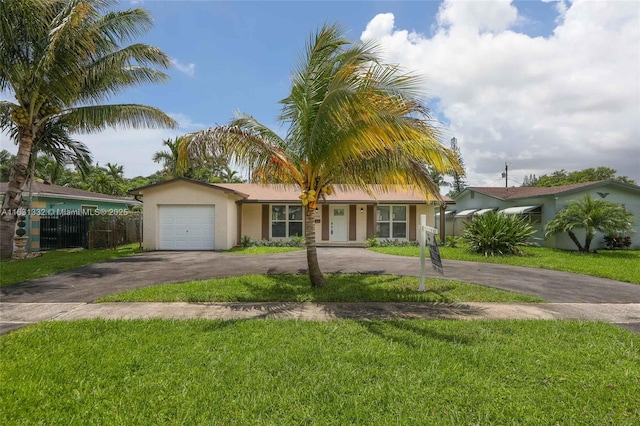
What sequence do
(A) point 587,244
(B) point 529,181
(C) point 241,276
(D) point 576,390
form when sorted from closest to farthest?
(D) point 576,390 → (C) point 241,276 → (A) point 587,244 → (B) point 529,181

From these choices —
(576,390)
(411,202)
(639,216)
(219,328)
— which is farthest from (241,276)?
(639,216)

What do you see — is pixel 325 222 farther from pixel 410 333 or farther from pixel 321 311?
pixel 410 333

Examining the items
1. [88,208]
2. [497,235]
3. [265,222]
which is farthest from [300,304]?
[88,208]

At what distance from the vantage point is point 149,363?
3877 millimetres

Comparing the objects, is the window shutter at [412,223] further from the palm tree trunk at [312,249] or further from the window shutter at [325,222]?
the palm tree trunk at [312,249]

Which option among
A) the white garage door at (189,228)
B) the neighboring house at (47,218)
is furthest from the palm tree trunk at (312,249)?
the neighboring house at (47,218)

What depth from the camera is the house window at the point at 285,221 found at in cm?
1912

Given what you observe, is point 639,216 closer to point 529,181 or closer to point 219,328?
point 219,328

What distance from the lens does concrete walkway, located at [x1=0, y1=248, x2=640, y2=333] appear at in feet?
19.2

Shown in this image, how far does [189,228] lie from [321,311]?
12657mm

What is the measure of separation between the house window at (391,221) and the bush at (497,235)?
4977mm

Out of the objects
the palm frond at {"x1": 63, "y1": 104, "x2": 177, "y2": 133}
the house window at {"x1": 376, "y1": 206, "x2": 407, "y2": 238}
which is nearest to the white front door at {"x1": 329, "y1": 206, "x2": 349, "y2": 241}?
the house window at {"x1": 376, "y1": 206, "x2": 407, "y2": 238}

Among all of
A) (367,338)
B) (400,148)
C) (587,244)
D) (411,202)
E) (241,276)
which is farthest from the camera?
(411,202)

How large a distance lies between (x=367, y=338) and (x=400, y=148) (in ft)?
12.7
